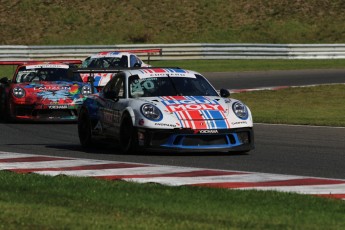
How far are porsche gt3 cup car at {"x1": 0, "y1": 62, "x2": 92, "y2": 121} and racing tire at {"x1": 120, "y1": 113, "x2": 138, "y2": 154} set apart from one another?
A: 245 inches

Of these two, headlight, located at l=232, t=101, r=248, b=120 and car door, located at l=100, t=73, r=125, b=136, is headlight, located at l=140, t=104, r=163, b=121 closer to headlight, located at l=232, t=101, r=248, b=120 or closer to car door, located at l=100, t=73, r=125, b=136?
car door, located at l=100, t=73, r=125, b=136

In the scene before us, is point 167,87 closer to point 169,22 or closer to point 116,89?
point 116,89

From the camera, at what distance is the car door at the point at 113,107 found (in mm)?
15977

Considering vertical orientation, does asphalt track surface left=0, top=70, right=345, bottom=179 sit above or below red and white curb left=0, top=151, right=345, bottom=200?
below

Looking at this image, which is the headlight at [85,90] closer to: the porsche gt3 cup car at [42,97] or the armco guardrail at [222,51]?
the porsche gt3 cup car at [42,97]

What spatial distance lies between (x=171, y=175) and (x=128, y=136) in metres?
3.30

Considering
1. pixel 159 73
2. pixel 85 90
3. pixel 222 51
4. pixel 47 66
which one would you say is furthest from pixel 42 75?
pixel 222 51

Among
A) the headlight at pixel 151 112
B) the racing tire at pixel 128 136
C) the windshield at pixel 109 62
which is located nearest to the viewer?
the headlight at pixel 151 112

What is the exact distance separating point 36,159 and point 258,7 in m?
42.9

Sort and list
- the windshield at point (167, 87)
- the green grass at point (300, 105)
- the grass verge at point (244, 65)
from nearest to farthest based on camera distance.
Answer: the windshield at point (167, 87) < the green grass at point (300, 105) < the grass verge at point (244, 65)

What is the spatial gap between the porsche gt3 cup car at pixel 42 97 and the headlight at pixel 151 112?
6.66m

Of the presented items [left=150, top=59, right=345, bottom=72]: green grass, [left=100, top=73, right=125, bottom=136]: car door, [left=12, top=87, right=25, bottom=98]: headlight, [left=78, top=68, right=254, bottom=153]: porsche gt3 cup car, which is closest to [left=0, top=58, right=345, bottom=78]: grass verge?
[left=150, top=59, right=345, bottom=72]: green grass

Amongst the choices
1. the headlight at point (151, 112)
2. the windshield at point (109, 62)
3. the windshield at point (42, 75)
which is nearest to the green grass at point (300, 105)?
the windshield at point (109, 62)

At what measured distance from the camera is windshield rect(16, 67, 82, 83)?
23359 millimetres
